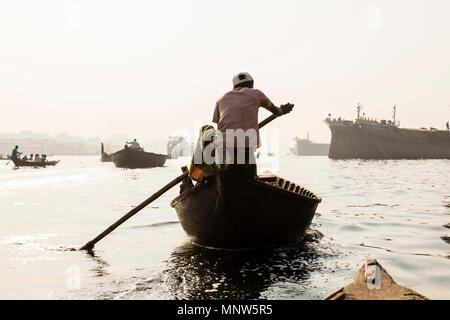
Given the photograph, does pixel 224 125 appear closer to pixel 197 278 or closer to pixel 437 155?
pixel 197 278

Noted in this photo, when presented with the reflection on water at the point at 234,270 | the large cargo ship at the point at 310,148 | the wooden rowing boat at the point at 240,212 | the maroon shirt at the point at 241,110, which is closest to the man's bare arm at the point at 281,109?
the maroon shirt at the point at 241,110

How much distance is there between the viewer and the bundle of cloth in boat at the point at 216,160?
213 inches

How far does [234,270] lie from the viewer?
5.04 meters

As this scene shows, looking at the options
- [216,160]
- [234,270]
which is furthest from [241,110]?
[234,270]

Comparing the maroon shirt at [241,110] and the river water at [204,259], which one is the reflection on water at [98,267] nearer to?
the river water at [204,259]

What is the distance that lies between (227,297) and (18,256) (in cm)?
407

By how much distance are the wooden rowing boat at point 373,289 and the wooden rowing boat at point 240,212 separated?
2.40 metres

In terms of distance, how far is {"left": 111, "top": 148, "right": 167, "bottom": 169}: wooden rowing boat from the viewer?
3838 centimetres

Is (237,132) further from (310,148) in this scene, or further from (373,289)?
(310,148)

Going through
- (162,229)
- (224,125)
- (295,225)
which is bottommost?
(162,229)

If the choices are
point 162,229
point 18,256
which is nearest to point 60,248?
point 18,256

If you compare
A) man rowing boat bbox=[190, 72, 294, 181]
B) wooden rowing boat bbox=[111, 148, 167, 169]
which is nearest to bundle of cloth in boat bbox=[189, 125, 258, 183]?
man rowing boat bbox=[190, 72, 294, 181]
